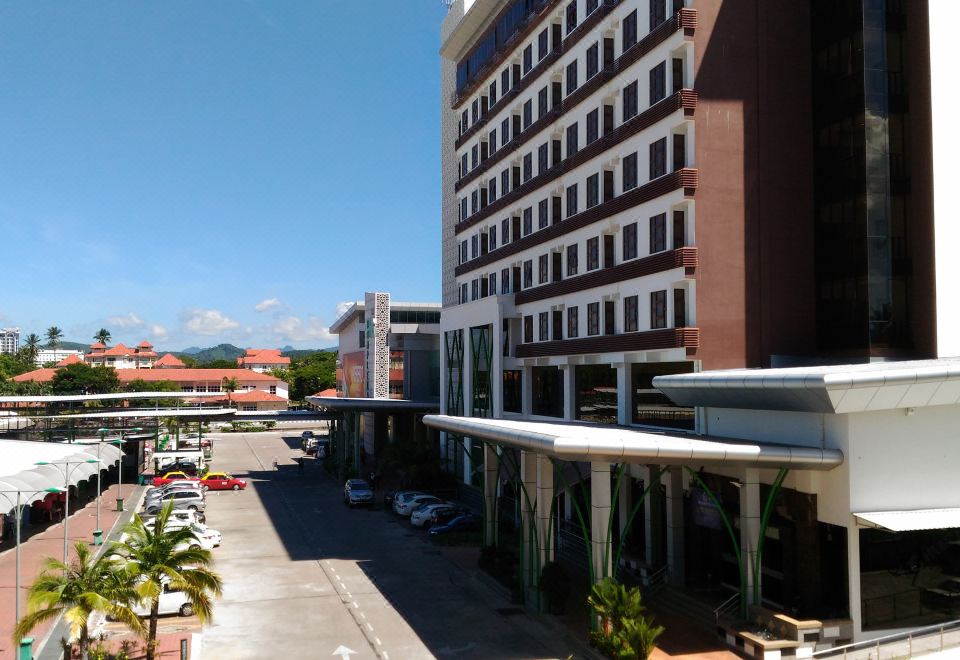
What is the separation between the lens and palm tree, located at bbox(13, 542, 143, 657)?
23.5 m

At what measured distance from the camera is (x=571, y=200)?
1987 inches

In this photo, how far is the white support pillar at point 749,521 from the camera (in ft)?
95.2

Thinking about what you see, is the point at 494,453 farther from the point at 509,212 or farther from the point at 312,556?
the point at 509,212

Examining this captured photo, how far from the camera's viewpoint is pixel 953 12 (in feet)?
126

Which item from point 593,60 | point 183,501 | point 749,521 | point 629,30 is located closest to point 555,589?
point 749,521

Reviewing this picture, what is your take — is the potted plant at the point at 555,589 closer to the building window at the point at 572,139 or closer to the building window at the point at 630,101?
the building window at the point at 630,101

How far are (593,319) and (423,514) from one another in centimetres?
1618

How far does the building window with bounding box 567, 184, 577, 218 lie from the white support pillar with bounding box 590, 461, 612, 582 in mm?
24749

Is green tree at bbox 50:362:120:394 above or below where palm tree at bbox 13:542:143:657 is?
above

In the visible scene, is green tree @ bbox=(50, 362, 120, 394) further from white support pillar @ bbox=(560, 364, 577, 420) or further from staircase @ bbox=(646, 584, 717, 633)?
staircase @ bbox=(646, 584, 717, 633)

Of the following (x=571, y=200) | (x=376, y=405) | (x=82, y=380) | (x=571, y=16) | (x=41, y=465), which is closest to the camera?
(x=41, y=465)

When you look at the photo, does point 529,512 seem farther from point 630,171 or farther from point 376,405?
point 376,405

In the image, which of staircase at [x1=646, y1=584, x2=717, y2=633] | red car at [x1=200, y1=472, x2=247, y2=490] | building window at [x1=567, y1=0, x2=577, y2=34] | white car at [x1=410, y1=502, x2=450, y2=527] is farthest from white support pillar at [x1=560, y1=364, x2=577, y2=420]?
red car at [x1=200, y1=472, x2=247, y2=490]

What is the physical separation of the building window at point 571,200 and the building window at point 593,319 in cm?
616
